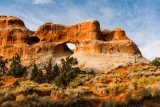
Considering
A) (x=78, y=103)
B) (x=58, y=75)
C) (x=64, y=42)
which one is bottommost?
(x=78, y=103)

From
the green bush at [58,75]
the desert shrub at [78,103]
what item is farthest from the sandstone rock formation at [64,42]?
the desert shrub at [78,103]

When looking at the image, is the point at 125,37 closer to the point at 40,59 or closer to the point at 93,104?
the point at 40,59

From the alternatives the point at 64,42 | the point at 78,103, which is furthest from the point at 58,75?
the point at 78,103

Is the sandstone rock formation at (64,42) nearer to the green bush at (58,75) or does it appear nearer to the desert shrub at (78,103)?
the green bush at (58,75)

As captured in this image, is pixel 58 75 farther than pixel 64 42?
No

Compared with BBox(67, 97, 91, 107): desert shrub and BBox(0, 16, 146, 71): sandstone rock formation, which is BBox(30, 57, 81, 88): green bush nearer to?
BBox(67, 97, 91, 107): desert shrub

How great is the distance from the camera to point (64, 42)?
90312 mm

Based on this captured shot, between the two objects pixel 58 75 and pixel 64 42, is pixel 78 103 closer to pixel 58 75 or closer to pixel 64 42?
pixel 58 75

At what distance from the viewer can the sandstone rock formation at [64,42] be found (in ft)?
271

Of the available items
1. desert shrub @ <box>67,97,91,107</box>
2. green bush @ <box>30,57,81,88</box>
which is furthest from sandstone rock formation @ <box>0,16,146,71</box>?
desert shrub @ <box>67,97,91,107</box>

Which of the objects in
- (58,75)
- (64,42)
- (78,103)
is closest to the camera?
(78,103)

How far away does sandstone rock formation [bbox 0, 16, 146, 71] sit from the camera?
82625mm

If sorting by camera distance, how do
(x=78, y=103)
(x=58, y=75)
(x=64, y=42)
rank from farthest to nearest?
(x=64, y=42) → (x=58, y=75) → (x=78, y=103)

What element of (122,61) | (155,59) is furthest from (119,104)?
(122,61)
